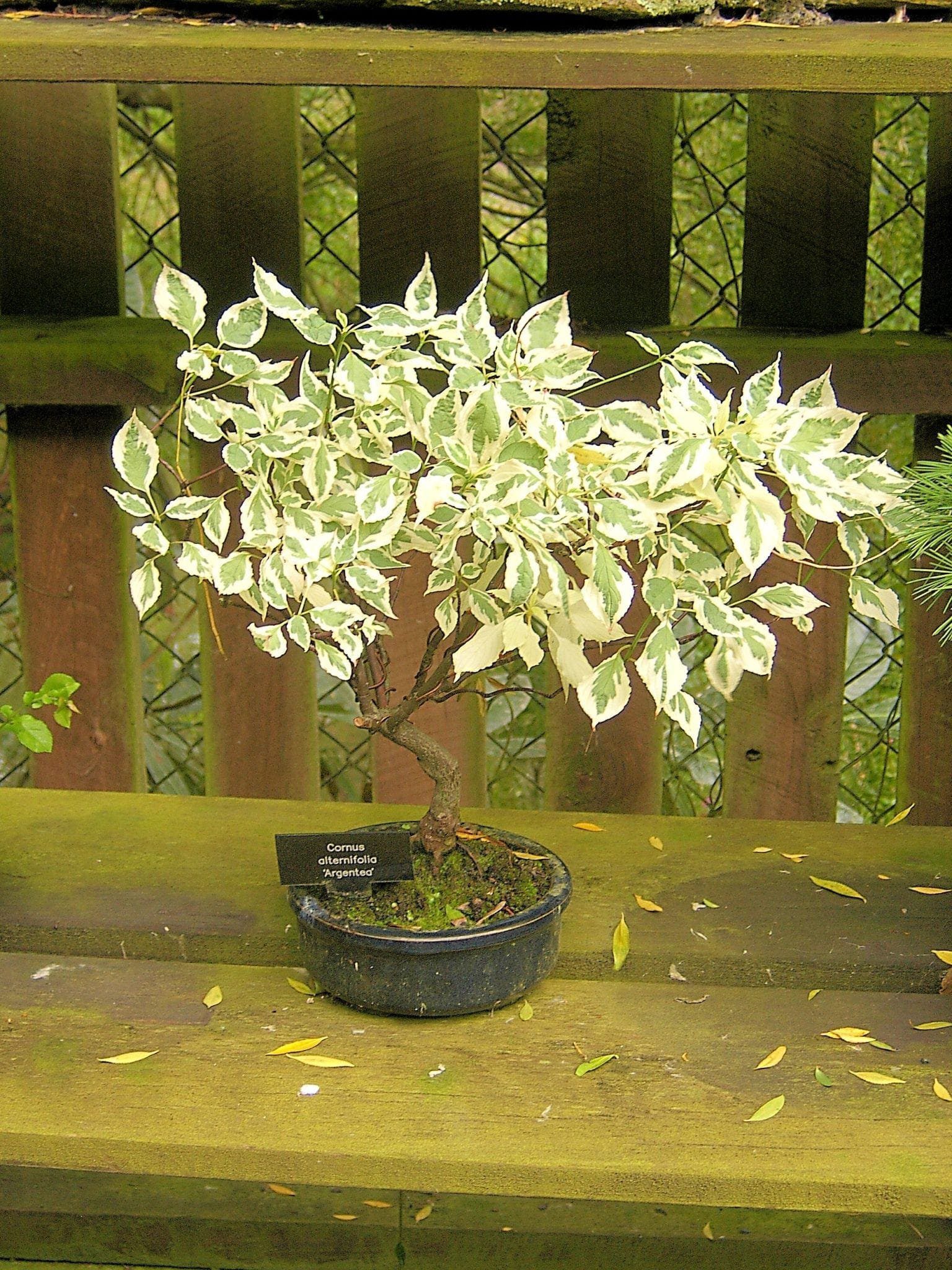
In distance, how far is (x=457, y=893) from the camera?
4.19 ft

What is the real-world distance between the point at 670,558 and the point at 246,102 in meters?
0.92

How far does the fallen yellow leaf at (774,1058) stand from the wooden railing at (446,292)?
0.67 m

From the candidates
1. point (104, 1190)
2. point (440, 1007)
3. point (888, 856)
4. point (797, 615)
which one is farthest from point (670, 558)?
point (104, 1190)

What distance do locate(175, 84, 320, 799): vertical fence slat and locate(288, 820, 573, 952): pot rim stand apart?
0.61m

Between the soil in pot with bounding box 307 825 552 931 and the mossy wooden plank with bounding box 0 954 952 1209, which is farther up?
the soil in pot with bounding box 307 825 552 931

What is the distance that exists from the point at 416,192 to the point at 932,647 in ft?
2.73

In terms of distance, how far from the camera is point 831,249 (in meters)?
1.73

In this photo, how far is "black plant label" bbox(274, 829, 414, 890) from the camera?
126 centimetres

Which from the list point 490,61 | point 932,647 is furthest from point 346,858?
point 932,647

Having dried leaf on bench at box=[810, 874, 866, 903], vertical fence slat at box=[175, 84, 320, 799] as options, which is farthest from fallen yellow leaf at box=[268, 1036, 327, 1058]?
vertical fence slat at box=[175, 84, 320, 799]

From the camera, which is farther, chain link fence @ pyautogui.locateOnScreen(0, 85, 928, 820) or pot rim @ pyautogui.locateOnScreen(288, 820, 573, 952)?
chain link fence @ pyautogui.locateOnScreen(0, 85, 928, 820)

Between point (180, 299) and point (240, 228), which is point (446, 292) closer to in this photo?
point (240, 228)

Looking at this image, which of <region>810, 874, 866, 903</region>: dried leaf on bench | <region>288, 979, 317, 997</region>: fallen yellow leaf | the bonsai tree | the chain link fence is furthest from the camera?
the chain link fence

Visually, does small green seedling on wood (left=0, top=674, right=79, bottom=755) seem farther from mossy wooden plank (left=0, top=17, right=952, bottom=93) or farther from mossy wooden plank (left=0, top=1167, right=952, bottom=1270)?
mossy wooden plank (left=0, top=1167, right=952, bottom=1270)
